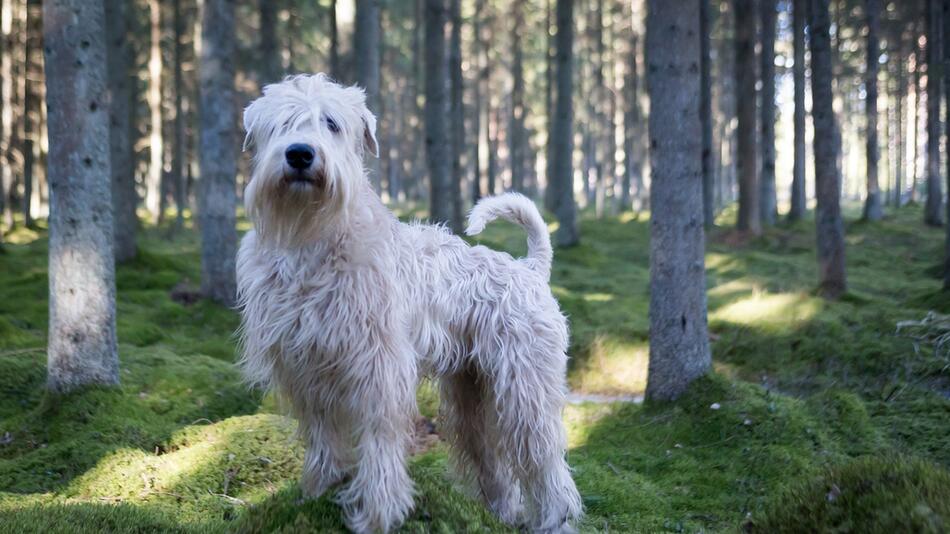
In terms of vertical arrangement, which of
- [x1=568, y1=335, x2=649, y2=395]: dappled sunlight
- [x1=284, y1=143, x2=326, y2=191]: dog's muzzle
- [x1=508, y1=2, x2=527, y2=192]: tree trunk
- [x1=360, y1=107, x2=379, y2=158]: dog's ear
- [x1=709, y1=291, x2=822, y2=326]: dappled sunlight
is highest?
[x1=508, y1=2, x2=527, y2=192]: tree trunk

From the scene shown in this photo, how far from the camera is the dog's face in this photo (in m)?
3.26

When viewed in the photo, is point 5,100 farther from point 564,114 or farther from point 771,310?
point 771,310

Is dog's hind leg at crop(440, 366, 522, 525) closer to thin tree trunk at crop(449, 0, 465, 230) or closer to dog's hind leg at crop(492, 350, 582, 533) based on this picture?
dog's hind leg at crop(492, 350, 582, 533)

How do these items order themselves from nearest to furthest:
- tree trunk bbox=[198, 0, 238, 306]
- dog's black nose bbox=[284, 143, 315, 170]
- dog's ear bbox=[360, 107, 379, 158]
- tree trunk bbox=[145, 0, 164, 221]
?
dog's black nose bbox=[284, 143, 315, 170] → dog's ear bbox=[360, 107, 379, 158] → tree trunk bbox=[198, 0, 238, 306] → tree trunk bbox=[145, 0, 164, 221]

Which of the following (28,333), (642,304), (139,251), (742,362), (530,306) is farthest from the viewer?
(139,251)

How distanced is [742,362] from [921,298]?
3.53 meters

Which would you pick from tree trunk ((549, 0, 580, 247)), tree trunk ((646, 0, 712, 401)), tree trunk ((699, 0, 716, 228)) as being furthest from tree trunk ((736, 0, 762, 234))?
tree trunk ((646, 0, 712, 401))

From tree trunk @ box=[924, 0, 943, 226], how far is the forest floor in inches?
541

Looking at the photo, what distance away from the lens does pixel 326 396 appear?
360 centimetres

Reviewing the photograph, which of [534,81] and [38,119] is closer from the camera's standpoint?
[38,119]

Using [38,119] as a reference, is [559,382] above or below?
below

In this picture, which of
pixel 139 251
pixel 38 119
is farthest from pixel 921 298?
pixel 38 119

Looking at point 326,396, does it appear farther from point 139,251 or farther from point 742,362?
point 139,251

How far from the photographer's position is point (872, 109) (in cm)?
2716
